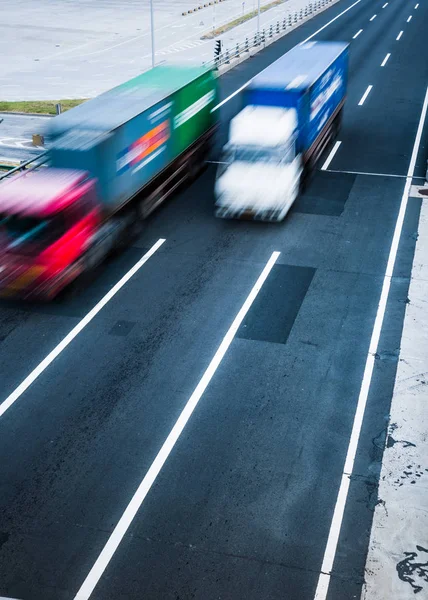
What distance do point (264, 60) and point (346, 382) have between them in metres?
33.0

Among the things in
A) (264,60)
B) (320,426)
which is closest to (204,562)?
(320,426)

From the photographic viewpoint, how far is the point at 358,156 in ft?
89.7

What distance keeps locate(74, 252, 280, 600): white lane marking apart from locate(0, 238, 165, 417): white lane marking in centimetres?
319

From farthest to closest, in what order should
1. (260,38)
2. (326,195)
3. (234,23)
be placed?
(234,23) < (260,38) < (326,195)

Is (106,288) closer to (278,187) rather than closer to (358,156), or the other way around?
(278,187)

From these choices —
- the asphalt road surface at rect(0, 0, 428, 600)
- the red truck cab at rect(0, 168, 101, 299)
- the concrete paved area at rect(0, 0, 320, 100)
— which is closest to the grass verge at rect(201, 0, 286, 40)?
the concrete paved area at rect(0, 0, 320, 100)

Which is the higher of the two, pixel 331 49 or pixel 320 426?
pixel 331 49

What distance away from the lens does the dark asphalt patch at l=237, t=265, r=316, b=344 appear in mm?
16219

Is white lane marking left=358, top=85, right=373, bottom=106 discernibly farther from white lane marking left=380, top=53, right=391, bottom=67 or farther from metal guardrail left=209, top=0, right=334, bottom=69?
metal guardrail left=209, top=0, right=334, bottom=69

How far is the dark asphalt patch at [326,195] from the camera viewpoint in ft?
74.8

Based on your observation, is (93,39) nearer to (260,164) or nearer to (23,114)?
(23,114)

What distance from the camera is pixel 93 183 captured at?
17953 millimetres

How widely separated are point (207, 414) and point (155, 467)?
5.51ft

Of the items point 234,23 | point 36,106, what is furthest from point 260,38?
point 36,106
